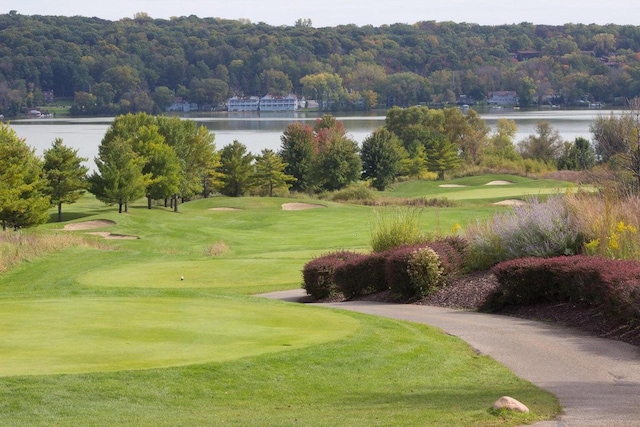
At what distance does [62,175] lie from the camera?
176ft

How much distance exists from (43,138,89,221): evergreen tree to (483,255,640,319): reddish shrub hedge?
3884 cm

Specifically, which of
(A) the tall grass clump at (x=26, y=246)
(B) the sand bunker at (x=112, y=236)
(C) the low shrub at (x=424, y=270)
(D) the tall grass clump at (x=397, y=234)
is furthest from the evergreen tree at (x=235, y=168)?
(C) the low shrub at (x=424, y=270)

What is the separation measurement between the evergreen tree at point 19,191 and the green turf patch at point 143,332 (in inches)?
1083

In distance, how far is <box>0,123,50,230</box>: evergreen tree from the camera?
4394 centimetres

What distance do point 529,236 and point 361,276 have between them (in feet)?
13.4

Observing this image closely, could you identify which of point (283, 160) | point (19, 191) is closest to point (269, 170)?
point (283, 160)

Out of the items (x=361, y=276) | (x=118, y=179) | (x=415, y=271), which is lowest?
(x=118, y=179)

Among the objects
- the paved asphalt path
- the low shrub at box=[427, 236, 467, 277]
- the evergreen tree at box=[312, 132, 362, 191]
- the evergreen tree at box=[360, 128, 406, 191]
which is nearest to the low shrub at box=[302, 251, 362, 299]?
the low shrub at box=[427, 236, 467, 277]

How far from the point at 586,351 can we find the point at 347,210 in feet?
149

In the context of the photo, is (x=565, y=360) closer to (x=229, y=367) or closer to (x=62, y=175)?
(x=229, y=367)

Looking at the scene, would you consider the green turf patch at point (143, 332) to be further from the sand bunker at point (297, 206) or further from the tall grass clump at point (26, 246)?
the sand bunker at point (297, 206)

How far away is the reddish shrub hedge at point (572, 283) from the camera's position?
15.0 m

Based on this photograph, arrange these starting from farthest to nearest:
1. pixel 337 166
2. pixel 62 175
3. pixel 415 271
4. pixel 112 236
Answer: pixel 337 166
pixel 62 175
pixel 112 236
pixel 415 271

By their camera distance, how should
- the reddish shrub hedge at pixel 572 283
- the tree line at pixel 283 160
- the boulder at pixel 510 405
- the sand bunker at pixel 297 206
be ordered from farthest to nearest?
the sand bunker at pixel 297 206 < the tree line at pixel 283 160 < the reddish shrub hedge at pixel 572 283 < the boulder at pixel 510 405
